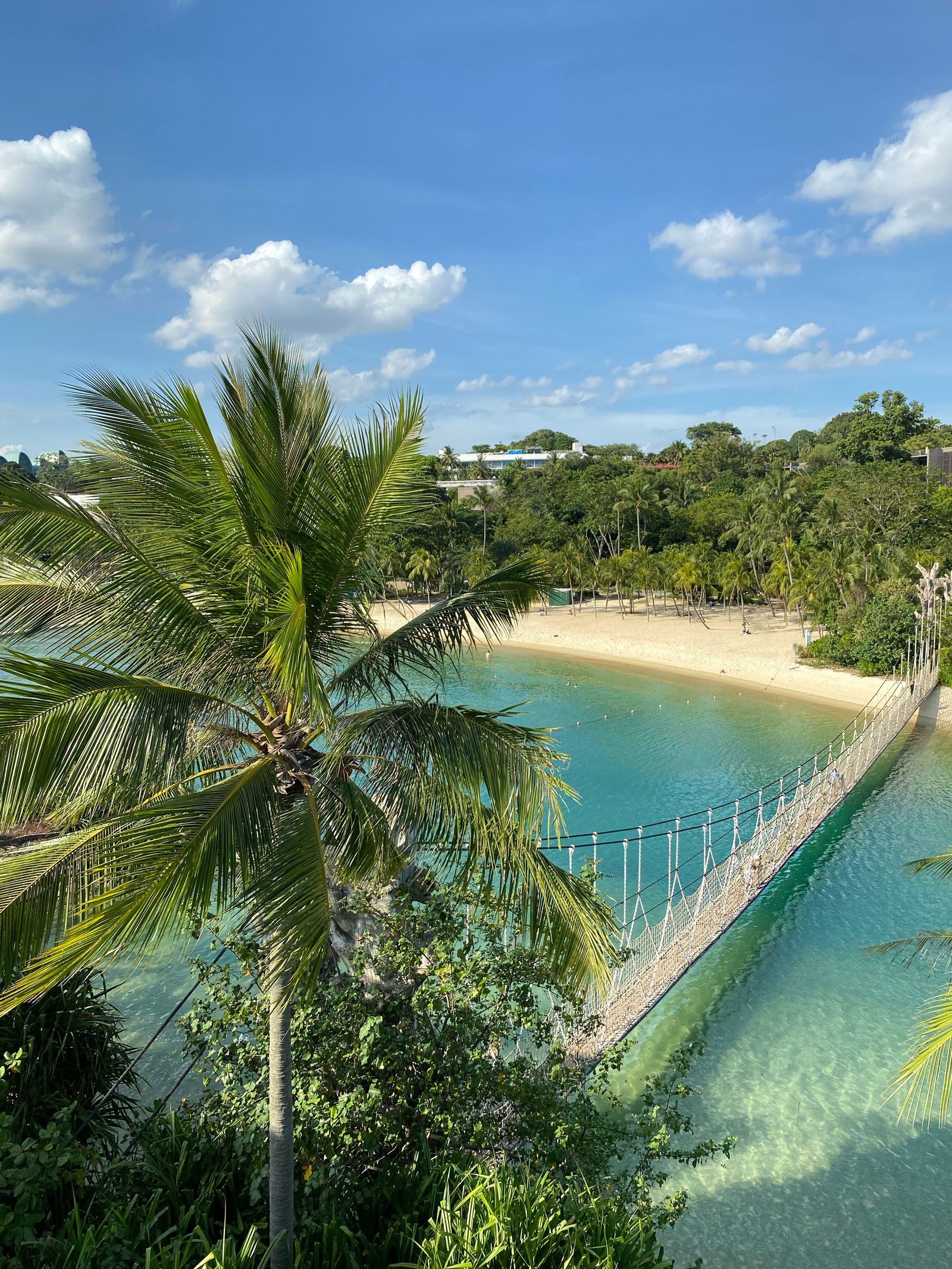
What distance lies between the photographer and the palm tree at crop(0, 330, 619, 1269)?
8.64ft

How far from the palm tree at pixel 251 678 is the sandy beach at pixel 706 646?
13830 mm

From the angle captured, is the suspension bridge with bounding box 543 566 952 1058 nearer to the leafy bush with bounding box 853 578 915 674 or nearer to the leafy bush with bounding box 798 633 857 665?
the leafy bush with bounding box 853 578 915 674

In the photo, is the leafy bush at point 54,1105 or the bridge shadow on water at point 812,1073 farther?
the bridge shadow on water at point 812,1073

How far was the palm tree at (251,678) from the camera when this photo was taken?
104 inches

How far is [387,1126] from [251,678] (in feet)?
6.29

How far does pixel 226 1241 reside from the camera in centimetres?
255

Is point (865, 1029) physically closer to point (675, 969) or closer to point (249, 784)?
point (675, 969)

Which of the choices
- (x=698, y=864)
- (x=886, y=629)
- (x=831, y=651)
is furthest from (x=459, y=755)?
(x=831, y=651)

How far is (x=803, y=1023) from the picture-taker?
25.4 ft

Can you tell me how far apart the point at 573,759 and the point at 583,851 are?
141 inches

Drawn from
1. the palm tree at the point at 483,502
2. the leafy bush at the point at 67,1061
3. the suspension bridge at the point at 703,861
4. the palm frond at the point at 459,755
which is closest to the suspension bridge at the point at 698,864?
the suspension bridge at the point at 703,861

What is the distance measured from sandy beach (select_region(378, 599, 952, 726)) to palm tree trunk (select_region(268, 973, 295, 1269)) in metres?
14.2

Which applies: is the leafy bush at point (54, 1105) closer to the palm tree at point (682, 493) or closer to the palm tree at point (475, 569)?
the palm tree at point (475, 569)

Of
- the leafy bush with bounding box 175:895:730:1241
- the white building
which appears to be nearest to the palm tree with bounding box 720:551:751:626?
the leafy bush with bounding box 175:895:730:1241
